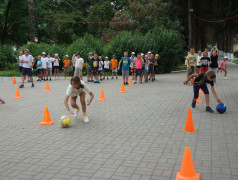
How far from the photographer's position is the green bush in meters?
29.7

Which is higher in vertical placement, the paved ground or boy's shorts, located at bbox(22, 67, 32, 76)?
boy's shorts, located at bbox(22, 67, 32, 76)

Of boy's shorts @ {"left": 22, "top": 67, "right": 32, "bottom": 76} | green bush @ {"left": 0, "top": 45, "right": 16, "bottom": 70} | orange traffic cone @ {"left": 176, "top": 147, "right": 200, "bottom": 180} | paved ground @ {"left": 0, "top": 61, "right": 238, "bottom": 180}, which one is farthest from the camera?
green bush @ {"left": 0, "top": 45, "right": 16, "bottom": 70}

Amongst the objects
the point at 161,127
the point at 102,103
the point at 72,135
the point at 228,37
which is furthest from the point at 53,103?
the point at 228,37

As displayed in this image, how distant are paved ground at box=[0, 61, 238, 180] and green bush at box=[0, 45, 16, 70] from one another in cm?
2317

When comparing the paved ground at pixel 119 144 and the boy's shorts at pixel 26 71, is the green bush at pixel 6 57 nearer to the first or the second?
the boy's shorts at pixel 26 71

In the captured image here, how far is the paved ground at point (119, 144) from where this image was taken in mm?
3998

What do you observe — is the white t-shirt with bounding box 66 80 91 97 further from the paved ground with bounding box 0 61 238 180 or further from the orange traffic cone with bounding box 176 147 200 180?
the orange traffic cone with bounding box 176 147 200 180

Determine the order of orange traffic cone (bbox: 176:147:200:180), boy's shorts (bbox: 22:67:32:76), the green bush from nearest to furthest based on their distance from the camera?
orange traffic cone (bbox: 176:147:200:180) < boy's shorts (bbox: 22:67:32:76) < the green bush

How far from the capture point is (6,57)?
3014 centimetres

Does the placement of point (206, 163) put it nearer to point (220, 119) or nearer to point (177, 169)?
point (177, 169)

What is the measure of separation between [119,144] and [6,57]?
28280mm

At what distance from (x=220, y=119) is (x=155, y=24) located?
21.5m

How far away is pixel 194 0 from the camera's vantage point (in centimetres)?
3134

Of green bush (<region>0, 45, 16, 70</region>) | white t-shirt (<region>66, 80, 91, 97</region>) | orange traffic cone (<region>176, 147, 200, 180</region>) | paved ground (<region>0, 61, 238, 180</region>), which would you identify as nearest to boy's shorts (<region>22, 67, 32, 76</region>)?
paved ground (<region>0, 61, 238, 180</region>)
